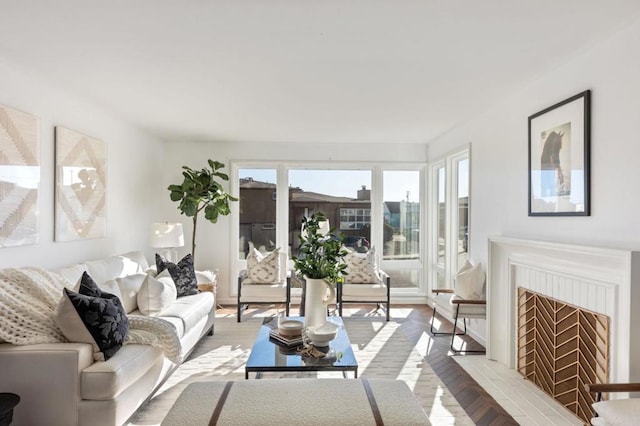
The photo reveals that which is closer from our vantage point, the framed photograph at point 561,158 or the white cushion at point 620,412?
the white cushion at point 620,412

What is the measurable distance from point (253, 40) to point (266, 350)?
214 cm

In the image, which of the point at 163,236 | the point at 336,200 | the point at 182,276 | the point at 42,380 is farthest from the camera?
the point at 336,200

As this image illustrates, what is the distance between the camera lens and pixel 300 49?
8.86ft

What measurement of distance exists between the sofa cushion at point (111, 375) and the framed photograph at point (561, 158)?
3.16m

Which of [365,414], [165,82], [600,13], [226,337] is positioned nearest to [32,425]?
[365,414]

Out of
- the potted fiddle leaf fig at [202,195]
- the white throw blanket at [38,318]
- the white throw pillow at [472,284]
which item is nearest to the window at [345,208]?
the potted fiddle leaf fig at [202,195]

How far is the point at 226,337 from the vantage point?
14.5 ft

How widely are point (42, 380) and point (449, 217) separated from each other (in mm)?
4761

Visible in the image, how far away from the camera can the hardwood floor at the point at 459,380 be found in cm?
272

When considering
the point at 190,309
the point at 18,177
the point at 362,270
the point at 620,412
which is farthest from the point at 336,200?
the point at 620,412

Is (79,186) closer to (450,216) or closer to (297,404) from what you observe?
(297,404)

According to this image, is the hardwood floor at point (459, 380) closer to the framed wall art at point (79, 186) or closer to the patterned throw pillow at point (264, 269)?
the patterned throw pillow at point (264, 269)

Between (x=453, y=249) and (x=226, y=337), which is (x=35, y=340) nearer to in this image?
(x=226, y=337)

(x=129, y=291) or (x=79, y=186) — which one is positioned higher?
(x=79, y=186)
